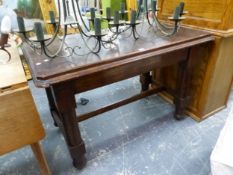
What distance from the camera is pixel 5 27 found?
3.36ft

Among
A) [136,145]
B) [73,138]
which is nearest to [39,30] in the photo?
[73,138]

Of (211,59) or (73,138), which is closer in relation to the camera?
(73,138)

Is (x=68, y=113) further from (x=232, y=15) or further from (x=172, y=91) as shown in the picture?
(x=232, y=15)

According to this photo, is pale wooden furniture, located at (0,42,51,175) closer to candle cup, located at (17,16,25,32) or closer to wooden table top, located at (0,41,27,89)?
wooden table top, located at (0,41,27,89)

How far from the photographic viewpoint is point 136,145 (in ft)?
4.82

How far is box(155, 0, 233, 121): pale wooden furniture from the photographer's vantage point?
1.24m

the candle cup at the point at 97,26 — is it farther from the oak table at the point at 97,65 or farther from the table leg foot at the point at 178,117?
the table leg foot at the point at 178,117

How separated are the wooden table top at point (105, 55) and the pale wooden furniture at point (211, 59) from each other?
94 millimetres


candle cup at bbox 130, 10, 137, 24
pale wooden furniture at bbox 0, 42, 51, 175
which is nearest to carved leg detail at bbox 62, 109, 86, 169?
pale wooden furniture at bbox 0, 42, 51, 175

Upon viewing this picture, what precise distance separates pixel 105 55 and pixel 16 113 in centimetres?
54

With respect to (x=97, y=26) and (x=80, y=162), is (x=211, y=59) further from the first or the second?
(x=80, y=162)

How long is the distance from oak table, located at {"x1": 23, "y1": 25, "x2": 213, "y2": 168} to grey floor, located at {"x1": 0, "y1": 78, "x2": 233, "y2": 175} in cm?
21

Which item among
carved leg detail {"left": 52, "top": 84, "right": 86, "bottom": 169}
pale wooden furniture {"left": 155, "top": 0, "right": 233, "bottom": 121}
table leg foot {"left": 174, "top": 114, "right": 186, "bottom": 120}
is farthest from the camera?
table leg foot {"left": 174, "top": 114, "right": 186, "bottom": 120}

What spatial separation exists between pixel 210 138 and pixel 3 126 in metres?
1.47
